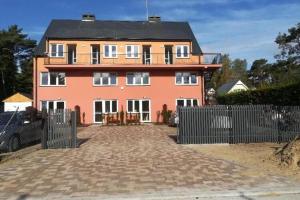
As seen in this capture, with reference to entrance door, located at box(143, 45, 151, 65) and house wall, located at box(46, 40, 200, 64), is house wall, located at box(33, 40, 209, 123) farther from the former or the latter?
entrance door, located at box(143, 45, 151, 65)

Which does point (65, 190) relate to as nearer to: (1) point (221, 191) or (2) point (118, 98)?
(1) point (221, 191)

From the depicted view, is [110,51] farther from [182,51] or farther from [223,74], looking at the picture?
[223,74]

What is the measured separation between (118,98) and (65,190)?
1162 inches

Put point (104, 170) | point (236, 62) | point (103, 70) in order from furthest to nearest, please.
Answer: point (236, 62), point (103, 70), point (104, 170)

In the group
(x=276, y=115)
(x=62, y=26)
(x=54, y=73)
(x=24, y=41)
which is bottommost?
(x=276, y=115)

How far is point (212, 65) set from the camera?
3941 cm

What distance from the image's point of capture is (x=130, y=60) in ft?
133

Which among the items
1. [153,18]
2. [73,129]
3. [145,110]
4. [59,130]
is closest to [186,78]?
[145,110]

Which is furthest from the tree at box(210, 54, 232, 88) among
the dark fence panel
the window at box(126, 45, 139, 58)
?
the dark fence panel

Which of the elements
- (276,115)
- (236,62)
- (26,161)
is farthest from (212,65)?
(236,62)

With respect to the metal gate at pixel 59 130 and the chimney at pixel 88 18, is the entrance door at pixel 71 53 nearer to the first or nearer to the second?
the chimney at pixel 88 18

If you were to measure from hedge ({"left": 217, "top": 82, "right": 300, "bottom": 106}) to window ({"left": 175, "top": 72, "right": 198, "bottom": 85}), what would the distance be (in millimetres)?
6681

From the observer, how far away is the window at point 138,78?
39875mm

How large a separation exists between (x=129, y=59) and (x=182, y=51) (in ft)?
16.5
